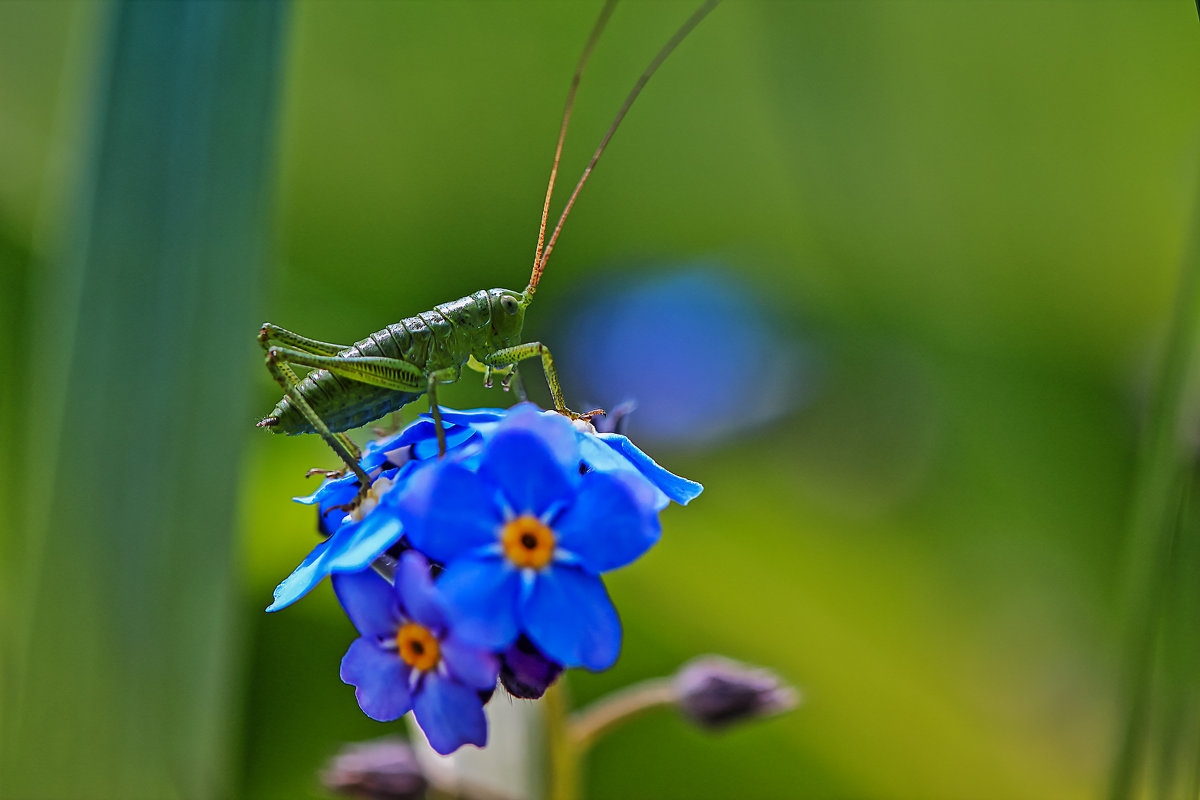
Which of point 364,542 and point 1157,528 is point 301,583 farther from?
point 1157,528

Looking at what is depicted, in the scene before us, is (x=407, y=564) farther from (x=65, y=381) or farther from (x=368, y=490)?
(x=65, y=381)

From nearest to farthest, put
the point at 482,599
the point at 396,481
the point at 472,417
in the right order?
the point at 482,599 < the point at 396,481 < the point at 472,417

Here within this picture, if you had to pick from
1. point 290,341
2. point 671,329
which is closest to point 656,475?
point 290,341

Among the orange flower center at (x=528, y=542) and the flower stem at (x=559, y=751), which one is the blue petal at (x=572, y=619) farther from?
the flower stem at (x=559, y=751)

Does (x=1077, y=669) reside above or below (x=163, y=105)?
below

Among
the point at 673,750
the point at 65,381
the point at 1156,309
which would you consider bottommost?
the point at 673,750

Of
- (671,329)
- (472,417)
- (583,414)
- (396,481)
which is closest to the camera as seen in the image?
(396,481)

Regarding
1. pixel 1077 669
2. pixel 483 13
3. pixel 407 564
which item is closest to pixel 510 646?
pixel 407 564
